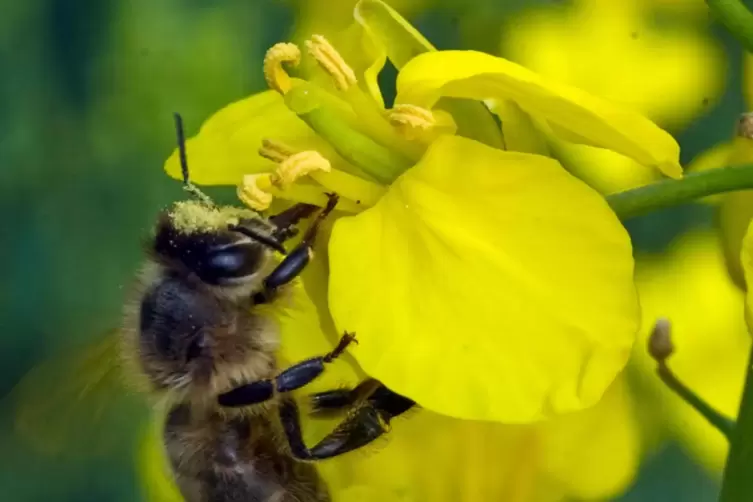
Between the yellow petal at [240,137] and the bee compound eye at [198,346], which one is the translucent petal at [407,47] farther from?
the bee compound eye at [198,346]

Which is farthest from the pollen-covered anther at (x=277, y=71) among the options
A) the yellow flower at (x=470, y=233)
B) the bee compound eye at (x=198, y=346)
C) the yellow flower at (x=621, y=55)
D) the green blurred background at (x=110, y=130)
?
the yellow flower at (x=621, y=55)

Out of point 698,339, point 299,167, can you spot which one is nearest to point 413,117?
point 299,167

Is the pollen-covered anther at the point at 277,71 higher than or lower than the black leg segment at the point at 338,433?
higher

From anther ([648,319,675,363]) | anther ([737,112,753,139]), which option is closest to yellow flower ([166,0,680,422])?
anther ([737,112,753,139])

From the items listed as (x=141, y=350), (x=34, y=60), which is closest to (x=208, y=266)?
(x=141, y=350)

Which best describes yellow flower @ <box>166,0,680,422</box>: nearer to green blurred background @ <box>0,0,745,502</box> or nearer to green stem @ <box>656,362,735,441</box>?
green stem @ <box>656,362,735,441</box>

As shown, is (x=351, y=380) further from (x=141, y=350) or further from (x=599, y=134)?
(x=599, y=134)
